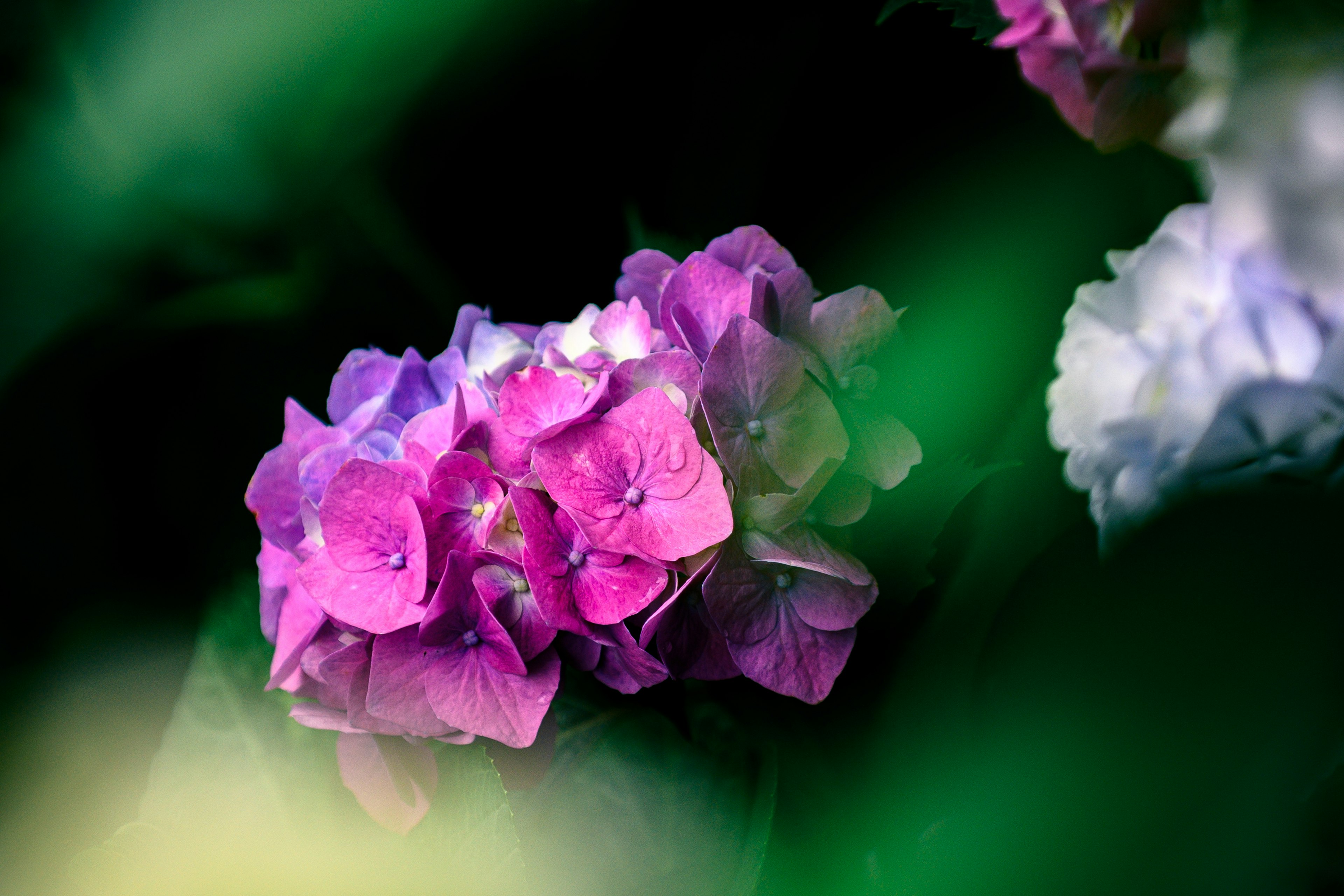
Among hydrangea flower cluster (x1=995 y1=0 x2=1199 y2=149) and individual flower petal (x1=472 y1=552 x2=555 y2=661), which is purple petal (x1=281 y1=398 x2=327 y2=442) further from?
hydrangea flower cluster (x1=995 y1=0 x2=1199 y2=149)

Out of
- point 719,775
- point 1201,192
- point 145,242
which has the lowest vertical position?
point 719,775

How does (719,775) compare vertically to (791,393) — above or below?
below

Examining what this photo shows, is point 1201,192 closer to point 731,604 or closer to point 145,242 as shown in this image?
point 731,604

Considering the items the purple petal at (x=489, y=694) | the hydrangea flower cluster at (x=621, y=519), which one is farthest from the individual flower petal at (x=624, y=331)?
the purple petal at (x=489, y=694)

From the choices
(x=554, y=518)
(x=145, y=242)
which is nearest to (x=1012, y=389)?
(x=554, y=518)

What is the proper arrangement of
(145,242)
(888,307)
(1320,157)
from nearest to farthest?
(1320,157)
(888,307)
(145,242)

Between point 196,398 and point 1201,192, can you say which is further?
point 196,398

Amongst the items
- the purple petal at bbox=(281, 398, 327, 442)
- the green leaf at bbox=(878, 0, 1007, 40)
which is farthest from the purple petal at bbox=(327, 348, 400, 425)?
the green leaf at bbox=(878, 0, 1007, 40)

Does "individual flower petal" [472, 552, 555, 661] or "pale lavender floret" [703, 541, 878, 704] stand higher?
"individual flower petal" [472, 552, 555, 661]
